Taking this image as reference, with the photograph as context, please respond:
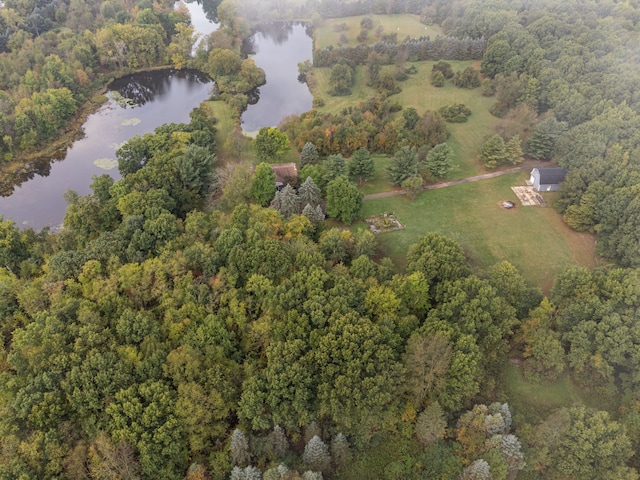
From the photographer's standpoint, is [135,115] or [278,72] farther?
[278,72]

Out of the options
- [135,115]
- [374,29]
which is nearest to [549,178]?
[135,115]

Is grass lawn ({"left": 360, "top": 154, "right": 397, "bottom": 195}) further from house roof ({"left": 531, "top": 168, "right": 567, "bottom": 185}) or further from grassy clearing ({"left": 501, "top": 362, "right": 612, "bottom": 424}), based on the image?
grassy clearing ({"left": 501, "top": 362, "right": 612, "bottom": 424})

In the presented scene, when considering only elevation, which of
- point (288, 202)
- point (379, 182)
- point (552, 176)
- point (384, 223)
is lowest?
point (552, 176)

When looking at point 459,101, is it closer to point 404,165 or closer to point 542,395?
point 404,165

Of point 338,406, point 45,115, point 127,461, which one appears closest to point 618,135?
point 338,406

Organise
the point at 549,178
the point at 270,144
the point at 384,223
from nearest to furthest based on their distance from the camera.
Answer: the point at 384,223, the point at 549,178, the point at 270,144

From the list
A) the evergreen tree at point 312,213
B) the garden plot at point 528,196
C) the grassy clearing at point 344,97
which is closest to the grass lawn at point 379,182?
the evergreen tree at point 312,213

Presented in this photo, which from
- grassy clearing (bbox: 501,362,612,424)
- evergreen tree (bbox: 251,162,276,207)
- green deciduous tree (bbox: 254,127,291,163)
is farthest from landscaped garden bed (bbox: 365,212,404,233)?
grassy clearing (bbox: 501,362,612,424)
